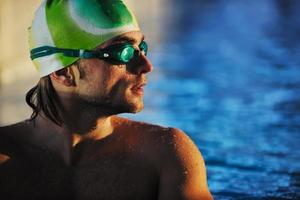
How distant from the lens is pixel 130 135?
3314 millimetres

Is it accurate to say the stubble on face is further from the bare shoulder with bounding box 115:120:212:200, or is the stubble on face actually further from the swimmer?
the bare shoulder with bounding box 115:120:212:200

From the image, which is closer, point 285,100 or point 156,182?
point 156,182

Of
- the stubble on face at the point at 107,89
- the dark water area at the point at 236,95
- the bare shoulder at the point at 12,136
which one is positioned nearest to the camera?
the stubble on face at the point at 107,89

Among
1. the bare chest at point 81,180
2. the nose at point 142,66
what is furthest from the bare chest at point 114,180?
the nose at point 142,66

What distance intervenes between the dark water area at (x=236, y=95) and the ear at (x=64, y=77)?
83.7 inches

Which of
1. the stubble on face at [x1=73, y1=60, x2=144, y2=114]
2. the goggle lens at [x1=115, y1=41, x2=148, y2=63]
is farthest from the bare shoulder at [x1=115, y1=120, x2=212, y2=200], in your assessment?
the goggle lens at [x1=115, y1=41, x2=148, y2=63]

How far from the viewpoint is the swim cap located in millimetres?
3164

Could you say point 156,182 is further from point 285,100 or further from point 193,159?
point 285,100

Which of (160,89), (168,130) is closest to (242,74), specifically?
(160,89)

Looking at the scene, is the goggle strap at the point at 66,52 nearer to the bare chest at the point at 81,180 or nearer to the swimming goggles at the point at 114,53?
the swimming goggles at the point at 114,53

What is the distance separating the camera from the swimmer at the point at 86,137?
314cm

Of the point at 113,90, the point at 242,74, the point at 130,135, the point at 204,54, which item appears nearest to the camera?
the point at 113,90

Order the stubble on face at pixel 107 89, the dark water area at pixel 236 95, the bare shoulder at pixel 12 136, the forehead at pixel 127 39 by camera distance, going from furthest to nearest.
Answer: the dark water area at pixel 236 95
the bare shoulder at pixel 12 136
the forehead at pixel 127 39
the stubble on face at pixel 107 89

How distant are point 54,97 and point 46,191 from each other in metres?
0.36
